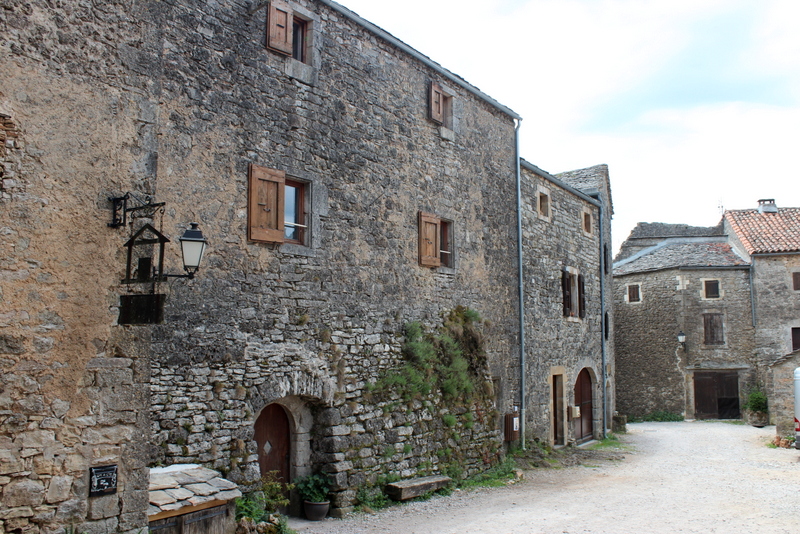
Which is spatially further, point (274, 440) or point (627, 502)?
point (627, 502)

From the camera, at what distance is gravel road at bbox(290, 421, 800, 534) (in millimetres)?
8461

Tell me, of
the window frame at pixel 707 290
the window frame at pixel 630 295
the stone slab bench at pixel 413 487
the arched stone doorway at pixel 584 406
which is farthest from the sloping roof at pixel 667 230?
the stone slab bench at pixel 413 487

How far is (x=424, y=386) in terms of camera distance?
10.6 m

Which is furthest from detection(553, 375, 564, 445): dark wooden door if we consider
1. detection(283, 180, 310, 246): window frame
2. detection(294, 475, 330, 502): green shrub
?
detection(283, 180, 310, 246): window frame

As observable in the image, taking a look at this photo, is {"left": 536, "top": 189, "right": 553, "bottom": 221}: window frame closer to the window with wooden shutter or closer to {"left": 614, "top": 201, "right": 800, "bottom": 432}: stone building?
{"left": 614, "top": 201, "right": 800, "bottom": 432}: stone building

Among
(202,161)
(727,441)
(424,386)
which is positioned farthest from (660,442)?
(202,161)

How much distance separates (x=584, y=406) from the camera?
17.8m

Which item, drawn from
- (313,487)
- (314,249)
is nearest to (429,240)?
(314,249)

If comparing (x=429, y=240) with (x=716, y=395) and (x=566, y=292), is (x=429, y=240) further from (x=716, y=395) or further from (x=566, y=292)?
(x=716, y=395)

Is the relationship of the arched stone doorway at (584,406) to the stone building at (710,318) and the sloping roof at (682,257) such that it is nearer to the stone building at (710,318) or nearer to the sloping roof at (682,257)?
the stone building at (710,318)

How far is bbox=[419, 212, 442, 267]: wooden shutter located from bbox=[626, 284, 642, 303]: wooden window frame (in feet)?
56.2

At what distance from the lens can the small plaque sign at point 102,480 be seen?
16.9 ft

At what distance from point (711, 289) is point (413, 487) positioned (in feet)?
62.8

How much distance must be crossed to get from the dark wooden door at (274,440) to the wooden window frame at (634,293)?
67.3 feet
